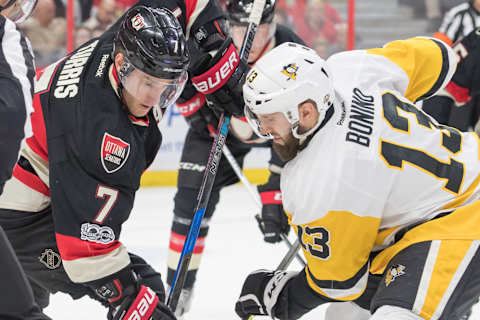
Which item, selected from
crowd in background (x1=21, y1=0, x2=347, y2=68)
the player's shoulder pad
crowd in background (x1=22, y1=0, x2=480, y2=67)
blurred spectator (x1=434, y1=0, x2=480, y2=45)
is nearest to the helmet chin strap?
the player's shoulder pad

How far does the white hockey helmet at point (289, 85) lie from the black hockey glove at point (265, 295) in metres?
0.49

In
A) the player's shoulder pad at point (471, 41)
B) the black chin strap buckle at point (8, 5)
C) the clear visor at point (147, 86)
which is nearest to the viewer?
the black chin strap buckle at point (8, 5)

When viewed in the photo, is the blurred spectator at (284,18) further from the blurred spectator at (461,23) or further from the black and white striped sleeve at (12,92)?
the black and white striped sleeve at (12,92)

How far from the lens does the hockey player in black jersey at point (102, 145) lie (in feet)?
6.01

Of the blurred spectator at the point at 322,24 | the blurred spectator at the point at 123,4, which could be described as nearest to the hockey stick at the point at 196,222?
the blurred spectator at the point at 123,4

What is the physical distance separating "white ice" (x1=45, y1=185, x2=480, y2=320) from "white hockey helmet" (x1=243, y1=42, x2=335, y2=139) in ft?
4.15

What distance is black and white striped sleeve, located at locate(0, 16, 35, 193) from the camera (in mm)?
1309

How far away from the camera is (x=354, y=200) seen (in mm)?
1738

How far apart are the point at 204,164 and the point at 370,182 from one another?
128 centimetres

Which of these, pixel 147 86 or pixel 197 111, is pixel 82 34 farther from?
pixel 147 86

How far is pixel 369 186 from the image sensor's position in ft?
5.76

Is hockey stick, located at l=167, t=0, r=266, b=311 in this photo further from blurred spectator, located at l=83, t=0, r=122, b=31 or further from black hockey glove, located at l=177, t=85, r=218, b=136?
blurred spectator, located at l=83, t=0, r=122, b=31

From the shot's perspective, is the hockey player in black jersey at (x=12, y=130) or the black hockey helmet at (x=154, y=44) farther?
the black hockey helmet at (x=154, y=44)

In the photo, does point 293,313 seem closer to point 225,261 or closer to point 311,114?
point 311,114
